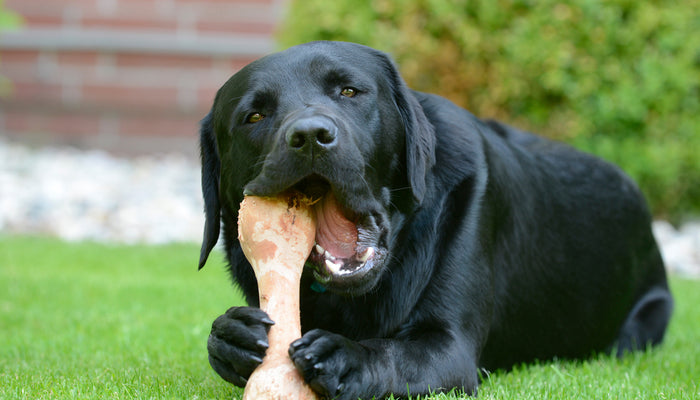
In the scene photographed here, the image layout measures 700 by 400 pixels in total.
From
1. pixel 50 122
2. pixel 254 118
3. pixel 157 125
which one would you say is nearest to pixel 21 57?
pixel 50 122

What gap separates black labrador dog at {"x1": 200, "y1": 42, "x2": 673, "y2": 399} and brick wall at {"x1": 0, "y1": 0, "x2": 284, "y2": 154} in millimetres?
8477

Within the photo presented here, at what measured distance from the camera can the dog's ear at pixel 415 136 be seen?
2.75 metres

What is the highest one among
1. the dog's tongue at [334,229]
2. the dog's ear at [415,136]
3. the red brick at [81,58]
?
the dog's ear at [415,136]

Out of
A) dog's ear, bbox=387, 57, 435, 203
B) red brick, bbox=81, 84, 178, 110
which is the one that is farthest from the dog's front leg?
red brick, bbox=81, 84, 178, 110

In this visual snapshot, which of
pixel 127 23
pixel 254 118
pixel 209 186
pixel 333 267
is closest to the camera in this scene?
pixel 333 267

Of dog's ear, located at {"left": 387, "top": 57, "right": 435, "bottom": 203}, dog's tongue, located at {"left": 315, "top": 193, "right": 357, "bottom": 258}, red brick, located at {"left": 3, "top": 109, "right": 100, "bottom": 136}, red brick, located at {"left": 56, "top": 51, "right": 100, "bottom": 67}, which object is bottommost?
red brick, located at {"left": 3, "top": 109, "right": 100, "bottom": 136}

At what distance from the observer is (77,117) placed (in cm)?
1162

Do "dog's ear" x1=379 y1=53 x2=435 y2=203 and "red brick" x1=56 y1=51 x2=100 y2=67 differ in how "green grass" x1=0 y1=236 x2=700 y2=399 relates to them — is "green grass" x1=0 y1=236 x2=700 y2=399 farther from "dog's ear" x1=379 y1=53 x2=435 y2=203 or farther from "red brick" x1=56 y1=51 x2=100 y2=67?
"red brick" x1=56 y1=51 x2=100 y2=67

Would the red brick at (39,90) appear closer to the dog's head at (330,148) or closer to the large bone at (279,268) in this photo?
the dog's head at (330,148)

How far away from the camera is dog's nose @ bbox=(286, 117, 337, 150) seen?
2291 mm

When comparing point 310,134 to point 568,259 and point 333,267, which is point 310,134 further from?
point 568,259

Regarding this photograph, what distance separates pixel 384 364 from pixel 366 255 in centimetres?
34

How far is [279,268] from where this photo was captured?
92.4 inches

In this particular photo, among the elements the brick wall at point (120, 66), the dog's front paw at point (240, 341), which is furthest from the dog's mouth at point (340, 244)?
the brick wall at point (120, 66)
